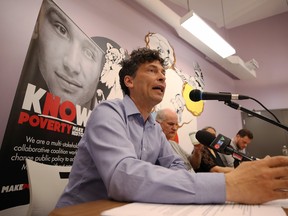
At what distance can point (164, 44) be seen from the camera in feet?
10.8

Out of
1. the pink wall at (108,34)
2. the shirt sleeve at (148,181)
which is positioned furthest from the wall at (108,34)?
the shirt sleeve at (148,181)

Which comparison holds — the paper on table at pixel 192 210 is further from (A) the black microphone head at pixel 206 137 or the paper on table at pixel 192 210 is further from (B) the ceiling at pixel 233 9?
(B) the ceiling at pixel 233 9

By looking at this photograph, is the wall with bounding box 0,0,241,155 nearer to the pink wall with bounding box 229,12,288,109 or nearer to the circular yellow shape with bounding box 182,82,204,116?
the circular yellow shape with bounding box 182,82,204,116

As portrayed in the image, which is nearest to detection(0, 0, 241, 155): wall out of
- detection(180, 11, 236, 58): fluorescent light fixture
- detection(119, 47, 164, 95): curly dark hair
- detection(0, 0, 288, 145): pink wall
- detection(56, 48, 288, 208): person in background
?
detection(0, 0, 288, 145): pink wall

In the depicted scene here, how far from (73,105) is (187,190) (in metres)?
1.49

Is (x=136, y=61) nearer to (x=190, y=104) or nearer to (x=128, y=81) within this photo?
(x=128, y=81)

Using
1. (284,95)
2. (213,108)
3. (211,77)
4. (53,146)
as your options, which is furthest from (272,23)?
(53,146)

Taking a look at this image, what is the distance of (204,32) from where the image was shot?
2.97 metres

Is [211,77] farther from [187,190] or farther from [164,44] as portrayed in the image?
[187,190]

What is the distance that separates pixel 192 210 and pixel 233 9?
5109mm

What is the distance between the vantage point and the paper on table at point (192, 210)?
15.1 inches

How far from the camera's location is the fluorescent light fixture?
273 cm

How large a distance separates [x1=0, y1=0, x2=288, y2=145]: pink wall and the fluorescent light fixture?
59cm

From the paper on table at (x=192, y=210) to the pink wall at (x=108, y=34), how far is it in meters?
1.44
